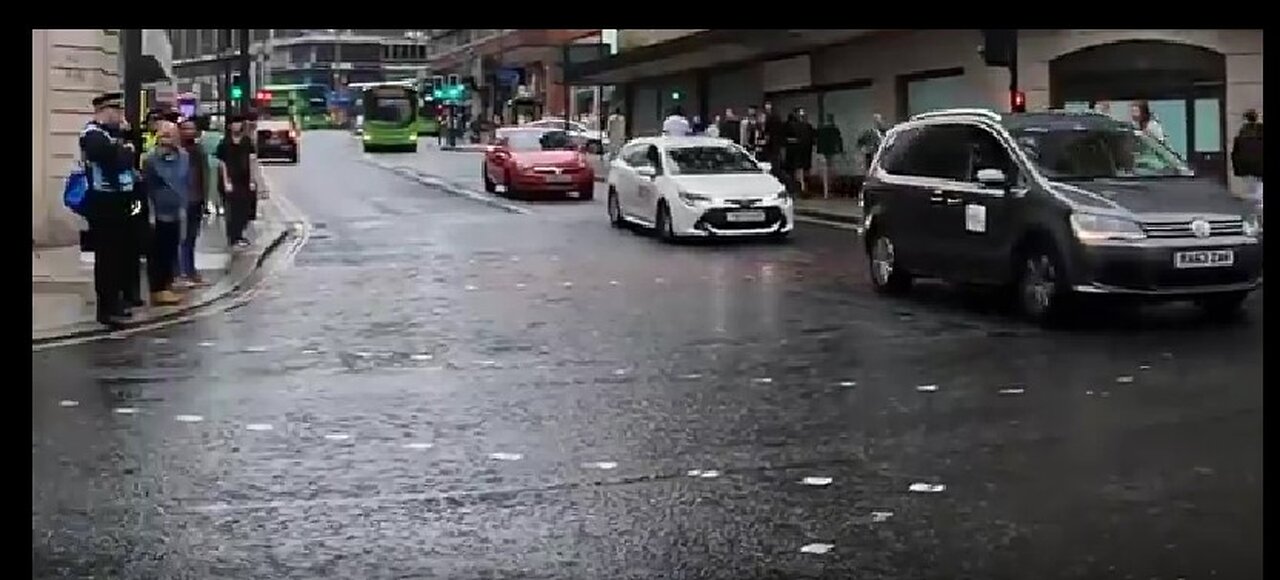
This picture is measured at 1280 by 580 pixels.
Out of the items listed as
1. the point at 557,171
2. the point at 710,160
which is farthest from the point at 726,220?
the point at 557,171

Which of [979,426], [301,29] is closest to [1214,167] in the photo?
[979,426]

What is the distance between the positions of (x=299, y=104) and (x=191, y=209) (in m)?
40.5

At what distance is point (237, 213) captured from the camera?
2022 cm

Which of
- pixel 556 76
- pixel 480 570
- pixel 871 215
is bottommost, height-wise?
pixel 480 570

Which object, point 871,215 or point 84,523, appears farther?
point 871,215

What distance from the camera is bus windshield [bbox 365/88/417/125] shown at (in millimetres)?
56312

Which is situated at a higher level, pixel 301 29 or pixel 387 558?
pixel 301 29

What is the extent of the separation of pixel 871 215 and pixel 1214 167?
2.83m

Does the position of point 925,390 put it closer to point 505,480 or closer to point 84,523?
point 505,480

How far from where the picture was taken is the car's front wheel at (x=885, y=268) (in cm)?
1441

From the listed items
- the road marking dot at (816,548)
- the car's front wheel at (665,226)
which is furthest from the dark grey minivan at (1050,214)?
the car's front wheel at (665,226)
